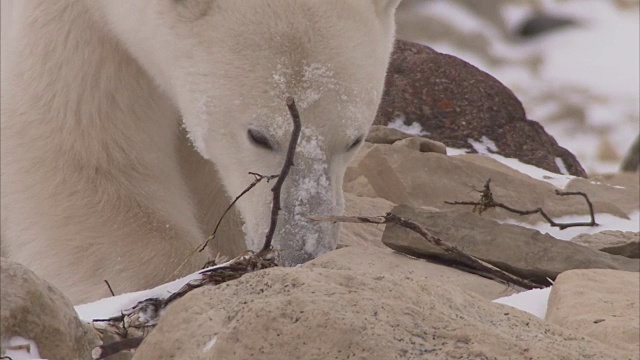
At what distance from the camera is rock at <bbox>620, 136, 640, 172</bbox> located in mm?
8602

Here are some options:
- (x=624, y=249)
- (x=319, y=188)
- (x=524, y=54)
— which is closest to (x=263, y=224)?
(x=319, y=188)

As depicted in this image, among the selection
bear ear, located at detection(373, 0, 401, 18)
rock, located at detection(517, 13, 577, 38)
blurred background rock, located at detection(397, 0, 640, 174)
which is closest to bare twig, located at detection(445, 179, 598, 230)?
bear ear, located at detection(373, 0, 401, 18)

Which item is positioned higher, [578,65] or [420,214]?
[578,65]

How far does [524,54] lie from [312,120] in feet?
38.7

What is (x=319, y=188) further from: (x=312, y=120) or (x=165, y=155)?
(x=165, y=155)

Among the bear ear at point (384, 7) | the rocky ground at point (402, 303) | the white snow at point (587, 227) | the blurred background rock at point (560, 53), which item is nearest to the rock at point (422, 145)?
the rocky ground at point (402, 303)

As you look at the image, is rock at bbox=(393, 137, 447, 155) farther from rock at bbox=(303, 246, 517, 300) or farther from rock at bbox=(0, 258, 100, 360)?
rock at bbox=(0, 258, 100, 360)

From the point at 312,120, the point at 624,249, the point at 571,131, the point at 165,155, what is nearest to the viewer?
the point at 312,120

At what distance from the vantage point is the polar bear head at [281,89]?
2.53 meters

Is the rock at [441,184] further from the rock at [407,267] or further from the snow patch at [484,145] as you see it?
the rock at [407,267]

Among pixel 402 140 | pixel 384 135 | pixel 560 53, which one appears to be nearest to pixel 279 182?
pixel 402 140

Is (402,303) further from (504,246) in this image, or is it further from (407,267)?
(504,246)

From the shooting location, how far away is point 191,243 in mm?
3215

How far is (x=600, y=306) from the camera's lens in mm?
2006
